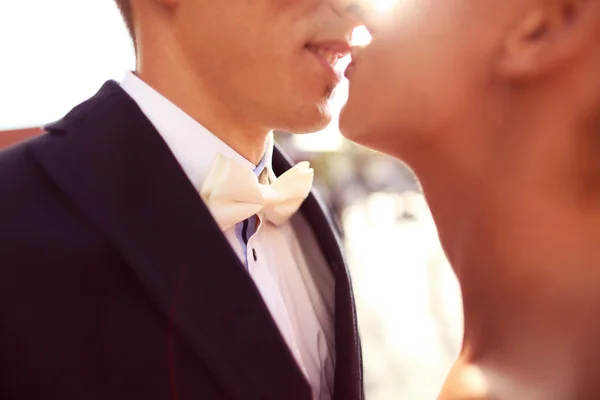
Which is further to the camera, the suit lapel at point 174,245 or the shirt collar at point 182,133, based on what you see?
the shirt collar at point 182,133

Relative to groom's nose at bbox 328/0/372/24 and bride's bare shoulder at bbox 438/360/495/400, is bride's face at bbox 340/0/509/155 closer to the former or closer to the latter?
groom's nose at bbox 328/0/372/24

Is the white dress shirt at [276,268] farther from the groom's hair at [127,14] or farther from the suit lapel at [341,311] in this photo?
→ the groom's hair at [127,14]

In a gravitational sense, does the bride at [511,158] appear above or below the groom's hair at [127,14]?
below

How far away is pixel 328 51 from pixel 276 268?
447mm

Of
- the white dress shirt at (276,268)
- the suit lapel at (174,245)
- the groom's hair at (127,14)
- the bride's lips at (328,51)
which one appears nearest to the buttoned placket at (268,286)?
the white dress shirt at (276,268)

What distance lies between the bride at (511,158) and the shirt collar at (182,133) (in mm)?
424

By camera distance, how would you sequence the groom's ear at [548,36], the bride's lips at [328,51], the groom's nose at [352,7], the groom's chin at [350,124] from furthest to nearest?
1. the bride's lips at [328,51]
2. the groom's nose at [352,7]
3. the groom's chin at [350,124]
4. the groom's ear at [548,36]

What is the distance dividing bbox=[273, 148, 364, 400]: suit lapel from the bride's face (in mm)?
470

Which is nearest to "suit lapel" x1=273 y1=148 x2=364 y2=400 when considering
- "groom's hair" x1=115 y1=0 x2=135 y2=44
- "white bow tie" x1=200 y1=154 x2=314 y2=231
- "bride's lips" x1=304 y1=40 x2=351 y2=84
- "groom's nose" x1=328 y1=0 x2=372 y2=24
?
"white bow tie" x1=200 y1=154 x2=314 y2=231

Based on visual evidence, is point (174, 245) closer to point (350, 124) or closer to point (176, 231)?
point (176, 231)

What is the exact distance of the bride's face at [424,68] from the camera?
2.09 feet

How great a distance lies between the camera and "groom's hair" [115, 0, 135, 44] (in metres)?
1.15

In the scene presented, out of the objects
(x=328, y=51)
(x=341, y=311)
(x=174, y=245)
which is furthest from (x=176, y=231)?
(x=328, y=51)

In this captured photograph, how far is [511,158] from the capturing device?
25.1 inches
